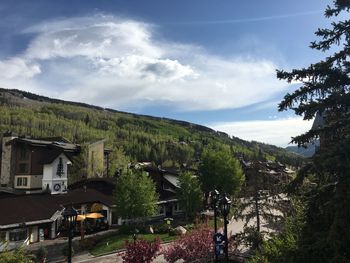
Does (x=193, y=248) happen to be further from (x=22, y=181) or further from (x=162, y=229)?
(x=22, y=181)

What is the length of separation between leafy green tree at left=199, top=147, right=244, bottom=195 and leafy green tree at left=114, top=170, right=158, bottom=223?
1876 centimetres

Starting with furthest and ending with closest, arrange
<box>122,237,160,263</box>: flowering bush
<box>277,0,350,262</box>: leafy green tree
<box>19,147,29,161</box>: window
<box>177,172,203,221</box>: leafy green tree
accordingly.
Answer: <box>19,147,29,161</box>: window → <box>177,172,203,221</box>: leafy green tree → <box>122,237,160,263</box>: flowering bush → <box>277,0,350,262</box>: leafy green tree

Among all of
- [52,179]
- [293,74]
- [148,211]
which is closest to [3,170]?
[52,179]

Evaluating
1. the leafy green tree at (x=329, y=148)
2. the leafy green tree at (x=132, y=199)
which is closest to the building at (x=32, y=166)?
the leafy green tree at (x=132, y=199)

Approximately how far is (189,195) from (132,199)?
10145mm

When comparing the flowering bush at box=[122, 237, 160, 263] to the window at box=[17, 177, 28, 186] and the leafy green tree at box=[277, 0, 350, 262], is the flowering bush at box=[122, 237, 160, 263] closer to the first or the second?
the leafy green tree at box=[277, 0, 350, 262]

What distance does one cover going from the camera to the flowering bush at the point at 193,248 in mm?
28688

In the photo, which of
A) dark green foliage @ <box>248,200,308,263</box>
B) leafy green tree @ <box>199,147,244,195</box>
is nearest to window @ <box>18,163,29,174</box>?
leafy green tree @ <box>199,147,244,195</box>

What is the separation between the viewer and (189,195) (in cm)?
5506

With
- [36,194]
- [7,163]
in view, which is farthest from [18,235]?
[7,163]

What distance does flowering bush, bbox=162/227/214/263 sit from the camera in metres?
28.7

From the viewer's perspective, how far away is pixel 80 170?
76750 millimetres

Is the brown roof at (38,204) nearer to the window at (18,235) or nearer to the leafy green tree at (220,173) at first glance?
the window at (18,235)

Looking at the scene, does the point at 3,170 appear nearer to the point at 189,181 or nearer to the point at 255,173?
the point at 189,181
